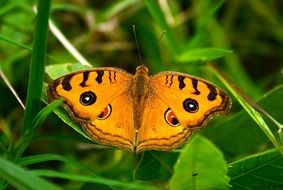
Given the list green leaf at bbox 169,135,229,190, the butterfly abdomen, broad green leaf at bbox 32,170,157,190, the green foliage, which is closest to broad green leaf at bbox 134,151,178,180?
the green foliage

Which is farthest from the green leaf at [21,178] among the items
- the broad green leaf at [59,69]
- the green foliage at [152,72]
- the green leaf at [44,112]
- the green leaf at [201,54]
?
the green leaf at [201,54]

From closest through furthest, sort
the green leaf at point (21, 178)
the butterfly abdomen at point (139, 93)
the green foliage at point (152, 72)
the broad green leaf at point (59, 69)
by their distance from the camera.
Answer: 1. the green leaf at point (21, 178)
2. the green foliage at point (152, 72)
3. the butterfly abdomen at point (139, 93)
4. the broad green leaf at point (59, 69)

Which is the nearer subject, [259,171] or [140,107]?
[259,171]

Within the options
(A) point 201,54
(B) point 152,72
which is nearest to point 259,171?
(A) point 201,54

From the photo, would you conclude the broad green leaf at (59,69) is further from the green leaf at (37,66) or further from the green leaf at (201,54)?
the green leaf at (201,54)

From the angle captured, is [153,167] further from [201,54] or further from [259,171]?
[201,54]

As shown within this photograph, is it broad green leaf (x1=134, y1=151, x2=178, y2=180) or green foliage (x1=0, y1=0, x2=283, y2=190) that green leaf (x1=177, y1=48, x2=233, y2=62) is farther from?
broad green leaf (x1=134, y1=151, x2=178, y2=180)
